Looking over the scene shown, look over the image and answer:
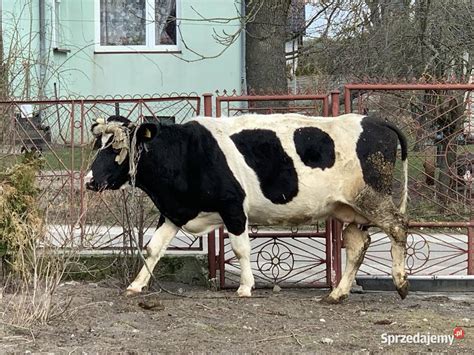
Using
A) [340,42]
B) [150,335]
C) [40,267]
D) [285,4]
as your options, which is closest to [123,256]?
[40,267]

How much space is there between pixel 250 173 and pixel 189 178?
22.2 inches

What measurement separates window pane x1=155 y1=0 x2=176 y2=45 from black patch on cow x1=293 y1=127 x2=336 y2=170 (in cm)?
993

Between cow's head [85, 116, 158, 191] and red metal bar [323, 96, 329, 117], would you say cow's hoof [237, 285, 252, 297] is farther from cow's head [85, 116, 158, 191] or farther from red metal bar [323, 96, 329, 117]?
red metal bar [323, 96, 329, 117]

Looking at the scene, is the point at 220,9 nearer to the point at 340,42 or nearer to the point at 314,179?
the point at 340,42

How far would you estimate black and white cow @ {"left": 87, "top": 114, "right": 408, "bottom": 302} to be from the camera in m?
7.07

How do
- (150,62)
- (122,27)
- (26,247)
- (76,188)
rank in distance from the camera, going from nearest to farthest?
(26,247) → (76,188) → (150,62) → (122,27)

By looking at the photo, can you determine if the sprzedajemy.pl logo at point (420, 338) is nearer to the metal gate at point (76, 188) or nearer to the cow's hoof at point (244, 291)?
the cow's hoof at point (244, 291)

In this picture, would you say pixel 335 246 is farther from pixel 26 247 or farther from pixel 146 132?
pixel 26 247

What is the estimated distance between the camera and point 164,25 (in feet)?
54.5

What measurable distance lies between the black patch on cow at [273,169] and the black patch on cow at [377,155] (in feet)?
2.18

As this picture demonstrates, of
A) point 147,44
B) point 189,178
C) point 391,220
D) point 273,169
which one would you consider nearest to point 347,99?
point 273,169

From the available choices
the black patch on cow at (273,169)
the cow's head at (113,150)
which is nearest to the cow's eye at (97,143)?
the cow's head at (113,150)

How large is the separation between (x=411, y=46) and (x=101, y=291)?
9467mm

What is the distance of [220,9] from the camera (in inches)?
637
